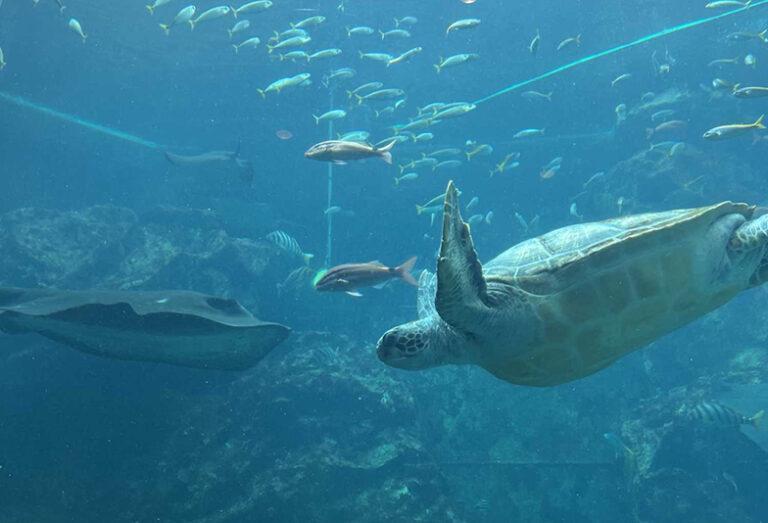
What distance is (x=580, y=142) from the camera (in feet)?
73.3

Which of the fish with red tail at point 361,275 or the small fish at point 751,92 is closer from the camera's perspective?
the fish with red tail at point 361,275

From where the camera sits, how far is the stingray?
5305 mm

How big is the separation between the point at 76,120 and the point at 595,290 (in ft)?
107

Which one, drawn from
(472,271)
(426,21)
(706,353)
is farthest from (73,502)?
(426,21)

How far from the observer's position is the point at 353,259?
22391 millimetres

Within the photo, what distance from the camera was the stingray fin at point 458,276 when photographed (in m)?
2.38

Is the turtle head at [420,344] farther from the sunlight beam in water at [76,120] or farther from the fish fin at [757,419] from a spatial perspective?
the sunlight beam in water at [76,120]

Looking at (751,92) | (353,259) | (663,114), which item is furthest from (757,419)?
(353,259)

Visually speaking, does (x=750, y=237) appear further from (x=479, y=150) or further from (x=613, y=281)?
(x=479, y=150)

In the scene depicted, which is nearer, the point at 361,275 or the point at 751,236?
the point at 751,236

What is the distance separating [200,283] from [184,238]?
91.6 inches

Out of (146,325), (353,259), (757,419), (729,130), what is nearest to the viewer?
(146,325)

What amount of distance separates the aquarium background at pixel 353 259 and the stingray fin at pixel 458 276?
416cm

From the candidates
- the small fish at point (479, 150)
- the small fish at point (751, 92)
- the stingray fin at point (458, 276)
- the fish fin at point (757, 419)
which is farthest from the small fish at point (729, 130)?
the stingray fin at point (458, 276)
